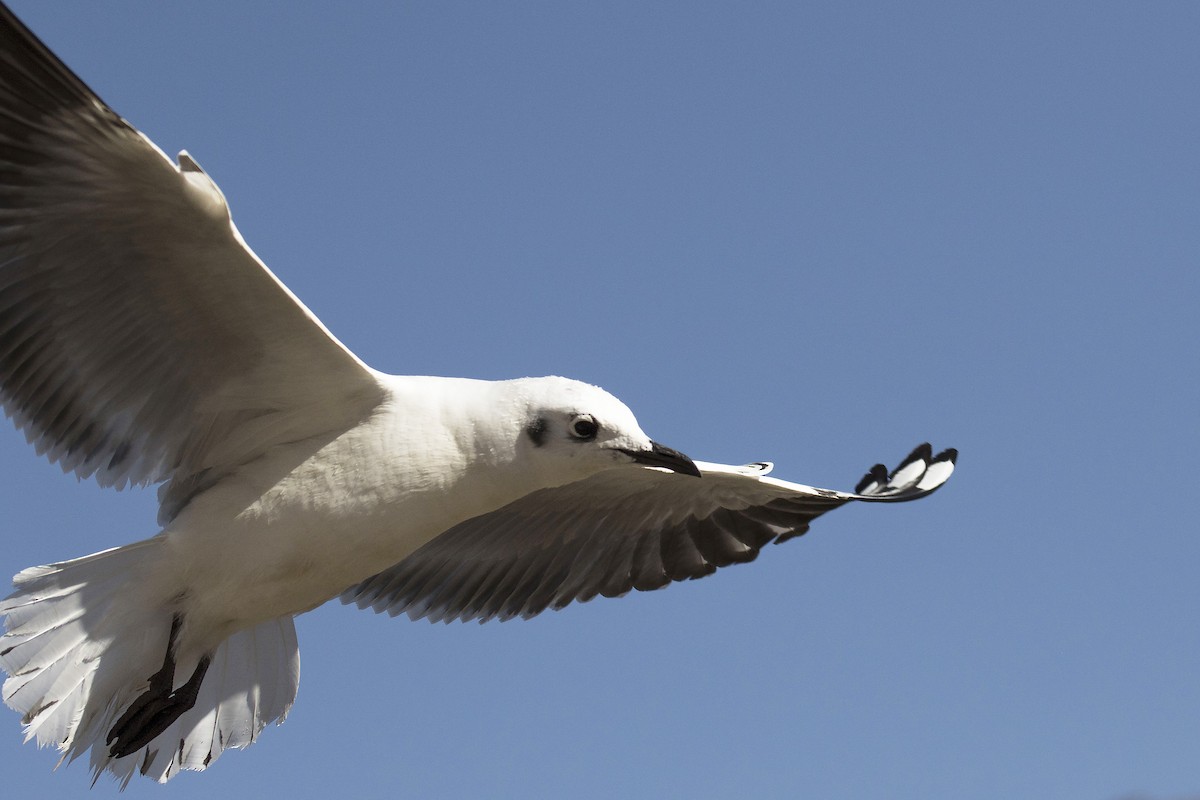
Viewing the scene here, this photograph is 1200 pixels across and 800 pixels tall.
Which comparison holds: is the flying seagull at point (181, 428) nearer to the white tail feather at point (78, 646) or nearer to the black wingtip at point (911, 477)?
the white tail feather at point (78, 646)

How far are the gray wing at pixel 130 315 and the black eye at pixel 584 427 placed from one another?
2.12ft

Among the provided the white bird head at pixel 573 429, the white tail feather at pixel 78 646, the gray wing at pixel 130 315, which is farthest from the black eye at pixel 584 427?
the white tail feather at pixel 78 646

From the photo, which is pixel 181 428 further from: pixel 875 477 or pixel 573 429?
pixel 875 477

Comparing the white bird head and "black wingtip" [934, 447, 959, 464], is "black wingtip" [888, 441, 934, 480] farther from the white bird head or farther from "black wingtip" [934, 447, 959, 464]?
the white bird head

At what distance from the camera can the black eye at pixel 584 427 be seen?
4.82 metres

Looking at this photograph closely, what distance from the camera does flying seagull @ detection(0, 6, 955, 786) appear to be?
462cm

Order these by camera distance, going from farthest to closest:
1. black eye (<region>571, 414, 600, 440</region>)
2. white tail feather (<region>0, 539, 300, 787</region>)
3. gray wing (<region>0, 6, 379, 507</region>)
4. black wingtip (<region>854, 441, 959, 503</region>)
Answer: black wingtip (<region>854, 441, 959, 503</region>) → white tail feather (<region>0, 539, 300, 787</region>) → black eye (<region>571, 414, 600, 440</region>) → gray wing (<region>0, 6, 379, 507</region>)

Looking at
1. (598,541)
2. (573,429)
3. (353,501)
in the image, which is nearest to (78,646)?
(353,501)

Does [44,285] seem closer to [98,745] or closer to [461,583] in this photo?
[98,745]

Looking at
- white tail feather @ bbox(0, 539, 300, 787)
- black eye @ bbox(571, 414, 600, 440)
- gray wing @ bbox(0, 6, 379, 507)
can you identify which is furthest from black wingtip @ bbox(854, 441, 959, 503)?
white tail feather @ bbox(0, 539, 300, 787)

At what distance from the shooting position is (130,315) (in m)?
4.93

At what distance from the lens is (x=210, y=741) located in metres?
5.60

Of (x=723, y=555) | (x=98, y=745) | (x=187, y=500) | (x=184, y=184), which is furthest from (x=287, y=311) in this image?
(x=723, y=555)

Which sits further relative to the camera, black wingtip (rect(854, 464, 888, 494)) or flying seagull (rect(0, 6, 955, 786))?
black wingtip (rect(854, 464, 888, 494))
